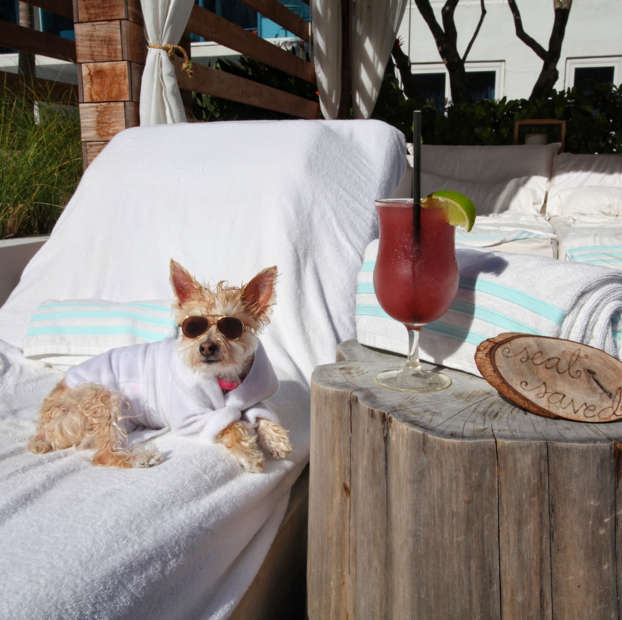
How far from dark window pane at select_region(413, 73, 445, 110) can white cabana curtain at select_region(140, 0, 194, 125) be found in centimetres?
718

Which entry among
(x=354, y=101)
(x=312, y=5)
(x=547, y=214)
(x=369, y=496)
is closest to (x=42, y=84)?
(x=312, y=5)

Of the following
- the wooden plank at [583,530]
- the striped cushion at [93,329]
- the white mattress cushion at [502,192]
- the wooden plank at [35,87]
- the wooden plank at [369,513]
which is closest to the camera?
the wooden plank at [583,530]

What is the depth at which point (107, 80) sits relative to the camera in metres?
3.12

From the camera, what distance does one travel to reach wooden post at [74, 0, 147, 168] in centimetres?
302

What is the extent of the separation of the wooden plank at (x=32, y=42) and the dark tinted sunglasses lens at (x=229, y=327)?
425 centimetres

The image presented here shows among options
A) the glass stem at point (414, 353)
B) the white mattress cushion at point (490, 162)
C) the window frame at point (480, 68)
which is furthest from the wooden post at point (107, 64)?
the window frame at point (480, 68)

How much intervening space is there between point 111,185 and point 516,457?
6.33 ft

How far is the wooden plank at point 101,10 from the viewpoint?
2.98 m

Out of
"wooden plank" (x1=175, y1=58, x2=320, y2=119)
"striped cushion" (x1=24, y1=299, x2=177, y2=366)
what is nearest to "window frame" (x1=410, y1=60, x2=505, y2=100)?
"wooden plank" (x1=175, y1=58, x2=320, y2=119)

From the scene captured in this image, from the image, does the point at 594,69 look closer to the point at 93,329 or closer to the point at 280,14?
the point at 280,14

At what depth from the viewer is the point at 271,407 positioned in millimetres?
1502

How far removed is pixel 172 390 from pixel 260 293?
29cm

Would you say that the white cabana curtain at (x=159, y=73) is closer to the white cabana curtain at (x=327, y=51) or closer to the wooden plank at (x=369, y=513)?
the wooden plank at (x=369, y=513)

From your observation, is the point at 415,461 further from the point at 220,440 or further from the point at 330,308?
the point at 330,308
